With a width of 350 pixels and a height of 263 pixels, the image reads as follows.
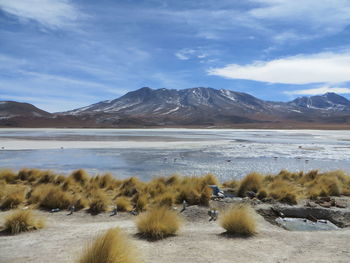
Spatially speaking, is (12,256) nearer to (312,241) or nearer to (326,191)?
(312,241)

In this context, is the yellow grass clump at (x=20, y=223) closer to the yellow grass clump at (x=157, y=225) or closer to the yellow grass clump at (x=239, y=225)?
the yellow grass clump at (x=157, y=225)

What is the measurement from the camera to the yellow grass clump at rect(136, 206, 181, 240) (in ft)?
18.9

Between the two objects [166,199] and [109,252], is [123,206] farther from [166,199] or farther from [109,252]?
[109,252]

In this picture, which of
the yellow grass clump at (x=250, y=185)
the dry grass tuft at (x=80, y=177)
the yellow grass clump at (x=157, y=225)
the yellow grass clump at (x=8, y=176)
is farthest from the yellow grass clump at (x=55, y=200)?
the yellow grass clump at (x=250, y=185)

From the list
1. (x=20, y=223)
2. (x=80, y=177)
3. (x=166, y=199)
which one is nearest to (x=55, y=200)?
(x=20, y=223)

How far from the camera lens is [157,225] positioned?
19.0ft

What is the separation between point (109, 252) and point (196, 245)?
71.5 inches

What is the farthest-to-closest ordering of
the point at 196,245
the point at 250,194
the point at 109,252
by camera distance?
the point at 250,194 < the point at 196,245 < the point at 109,252

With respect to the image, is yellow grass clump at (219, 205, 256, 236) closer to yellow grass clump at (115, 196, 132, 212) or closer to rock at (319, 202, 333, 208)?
yellow grass clump at (115, 196, 132, 212)

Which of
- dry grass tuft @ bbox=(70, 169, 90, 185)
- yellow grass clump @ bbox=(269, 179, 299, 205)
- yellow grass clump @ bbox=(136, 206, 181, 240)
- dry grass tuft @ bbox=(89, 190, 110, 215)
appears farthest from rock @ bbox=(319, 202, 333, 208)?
dry grass tuft @ bbox=(70, 169, 90, 185)

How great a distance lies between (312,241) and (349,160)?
16.0 metres

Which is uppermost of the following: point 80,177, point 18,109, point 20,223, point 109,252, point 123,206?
point 18,109

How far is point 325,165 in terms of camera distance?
17344 millimetres

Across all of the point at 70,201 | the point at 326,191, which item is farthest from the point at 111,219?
the point at 326,191
